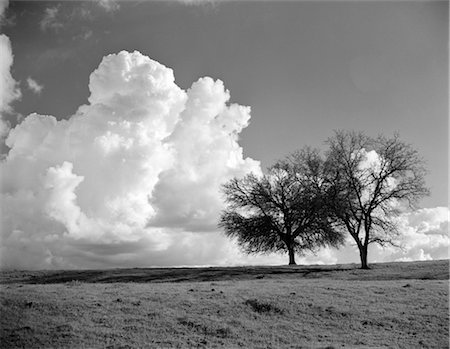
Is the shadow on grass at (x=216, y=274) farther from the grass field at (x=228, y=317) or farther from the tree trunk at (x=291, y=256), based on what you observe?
the grass field at (x=228, y=317)

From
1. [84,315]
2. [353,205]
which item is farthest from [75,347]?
[353,205]

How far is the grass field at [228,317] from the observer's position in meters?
17.1

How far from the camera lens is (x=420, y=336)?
766 inches

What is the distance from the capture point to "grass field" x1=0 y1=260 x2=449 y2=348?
17.1m

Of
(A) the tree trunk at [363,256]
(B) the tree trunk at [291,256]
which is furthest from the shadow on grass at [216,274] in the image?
(B) the tree trunk at [291,256]

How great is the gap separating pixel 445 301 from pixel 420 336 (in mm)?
5982

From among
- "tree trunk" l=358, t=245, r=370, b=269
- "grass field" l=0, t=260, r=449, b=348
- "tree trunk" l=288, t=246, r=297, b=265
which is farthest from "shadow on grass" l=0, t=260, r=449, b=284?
"grass field" l=0, t=260, r=449, b=348

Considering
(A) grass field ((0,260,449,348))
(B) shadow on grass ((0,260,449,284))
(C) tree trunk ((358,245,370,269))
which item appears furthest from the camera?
(C) tree trunk ((358,245,370,269))

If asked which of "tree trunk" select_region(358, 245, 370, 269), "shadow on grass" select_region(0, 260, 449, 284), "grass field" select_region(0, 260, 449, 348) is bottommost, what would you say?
"grass field" select_region(0, 260, 449, 348)

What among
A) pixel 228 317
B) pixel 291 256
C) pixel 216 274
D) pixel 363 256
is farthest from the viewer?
pixel 291 256

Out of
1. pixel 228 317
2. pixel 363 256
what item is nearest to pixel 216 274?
pixel 363 256

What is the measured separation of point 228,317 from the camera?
1991cm

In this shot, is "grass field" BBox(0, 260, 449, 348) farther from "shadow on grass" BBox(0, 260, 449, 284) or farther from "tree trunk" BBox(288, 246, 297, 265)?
"tree trunk" BBox(288, 246, 297, 265)

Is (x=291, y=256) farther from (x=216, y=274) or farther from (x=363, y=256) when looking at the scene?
(x=216, y=274)
